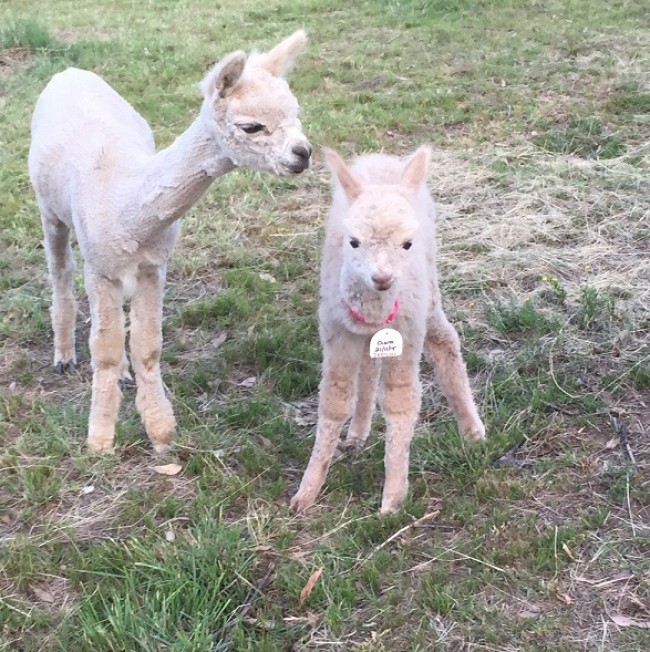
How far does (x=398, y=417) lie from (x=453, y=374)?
0.57 metres

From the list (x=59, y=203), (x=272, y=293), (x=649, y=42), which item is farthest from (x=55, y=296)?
(x=649, y=42)

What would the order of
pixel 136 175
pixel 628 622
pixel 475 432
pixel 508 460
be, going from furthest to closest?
pixel 475 432, pixel 508 460, pixel 136 175, pixel 628 622

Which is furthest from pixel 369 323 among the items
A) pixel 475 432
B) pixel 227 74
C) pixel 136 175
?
pixel 136 175

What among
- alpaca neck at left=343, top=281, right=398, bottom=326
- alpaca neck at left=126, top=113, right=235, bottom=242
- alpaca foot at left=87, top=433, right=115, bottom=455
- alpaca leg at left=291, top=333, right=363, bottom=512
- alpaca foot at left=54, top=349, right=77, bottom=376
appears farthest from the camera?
alpaca foot at left=54, top=349, right=77, bottom=376

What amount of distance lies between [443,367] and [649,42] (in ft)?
25.4

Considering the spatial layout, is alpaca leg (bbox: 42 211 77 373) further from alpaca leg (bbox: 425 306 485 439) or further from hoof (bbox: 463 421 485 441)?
hoof (bbox: 463 421 485 441)

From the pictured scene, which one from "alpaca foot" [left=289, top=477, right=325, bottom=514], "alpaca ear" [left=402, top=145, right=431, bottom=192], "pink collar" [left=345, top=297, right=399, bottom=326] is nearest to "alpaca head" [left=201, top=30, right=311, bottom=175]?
"alpaca ear" [left=402, top=145, right=431, bottom=192]

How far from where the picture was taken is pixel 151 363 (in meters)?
3.84

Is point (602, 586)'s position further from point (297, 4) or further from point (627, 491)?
point (297, 4)

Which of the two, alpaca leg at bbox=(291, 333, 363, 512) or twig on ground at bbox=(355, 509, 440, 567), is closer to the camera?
twig on ground at bbox=(355, 509, 440, 567)

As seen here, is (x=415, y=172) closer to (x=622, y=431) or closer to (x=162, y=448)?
(x=622, y=431)

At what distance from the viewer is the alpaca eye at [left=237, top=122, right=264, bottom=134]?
2.90m

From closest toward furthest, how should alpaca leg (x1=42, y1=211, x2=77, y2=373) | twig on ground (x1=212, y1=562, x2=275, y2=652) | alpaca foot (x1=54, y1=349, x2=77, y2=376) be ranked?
twig on ground (x1=212, y1=562, x2=275, y2=652) < alpaca leg (x1=42, y1=211, x2=77, y2=373) < alpaca foot (x1=54, y1=349, x2=77, y2=376)

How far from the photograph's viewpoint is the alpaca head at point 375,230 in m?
2.79
